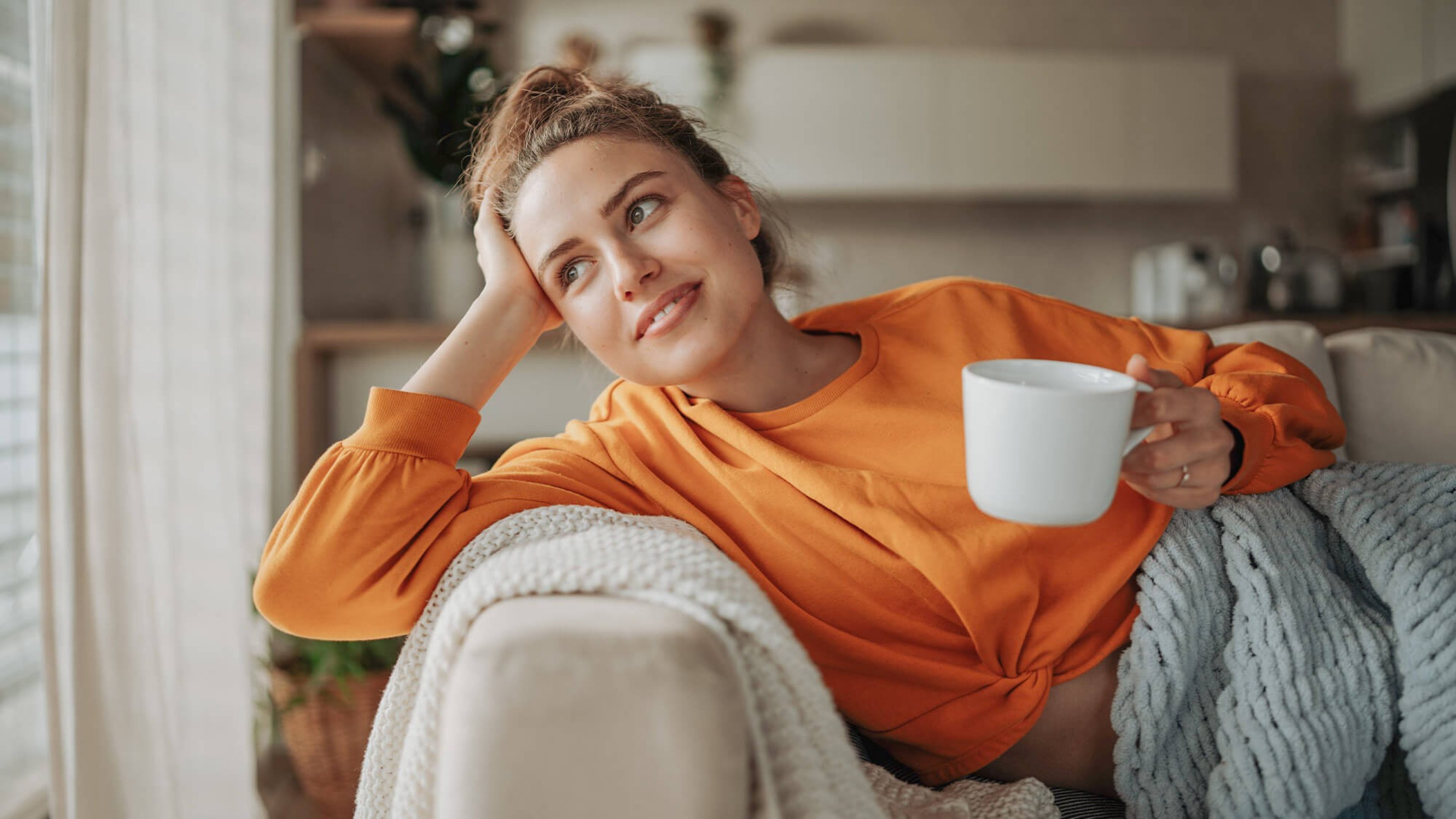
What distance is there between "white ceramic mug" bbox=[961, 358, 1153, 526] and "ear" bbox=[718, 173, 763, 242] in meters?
0.56

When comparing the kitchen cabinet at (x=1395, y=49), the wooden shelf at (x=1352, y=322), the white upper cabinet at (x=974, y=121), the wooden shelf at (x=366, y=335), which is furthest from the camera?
the white upper cabinet at (x=974, y=121)

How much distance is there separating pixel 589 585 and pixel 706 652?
114 mm

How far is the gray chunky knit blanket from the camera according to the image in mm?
817

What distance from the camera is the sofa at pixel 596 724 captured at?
0.58 meters

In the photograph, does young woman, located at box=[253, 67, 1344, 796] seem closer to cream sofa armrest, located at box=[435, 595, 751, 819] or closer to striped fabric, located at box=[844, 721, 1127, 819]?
striped fabric, located at box=[844, 721, 1127, 819]

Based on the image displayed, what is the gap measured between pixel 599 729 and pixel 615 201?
559 mm

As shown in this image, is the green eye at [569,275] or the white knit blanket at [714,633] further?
the green eye at [569,275]

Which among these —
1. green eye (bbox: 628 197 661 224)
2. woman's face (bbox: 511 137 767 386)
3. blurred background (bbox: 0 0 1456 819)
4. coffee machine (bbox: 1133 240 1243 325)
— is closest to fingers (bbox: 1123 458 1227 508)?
woman's face (bbox: 511 137 767 386)

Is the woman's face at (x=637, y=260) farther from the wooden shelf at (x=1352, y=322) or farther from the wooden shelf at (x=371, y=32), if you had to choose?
the wooden shelf at (x=1352, y=322)

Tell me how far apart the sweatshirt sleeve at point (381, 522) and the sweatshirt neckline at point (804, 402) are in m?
0.21

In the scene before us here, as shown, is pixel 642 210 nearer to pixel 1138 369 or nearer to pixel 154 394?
pixel 1138 369

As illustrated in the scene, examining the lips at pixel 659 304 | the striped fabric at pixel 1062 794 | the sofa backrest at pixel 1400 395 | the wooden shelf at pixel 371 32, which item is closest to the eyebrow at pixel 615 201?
the lips at pixel 659 304

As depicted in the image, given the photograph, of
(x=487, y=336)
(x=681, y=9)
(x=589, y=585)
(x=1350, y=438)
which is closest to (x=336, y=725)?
(x=487, y=336)

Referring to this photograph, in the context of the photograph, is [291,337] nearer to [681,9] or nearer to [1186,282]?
[681,9]
